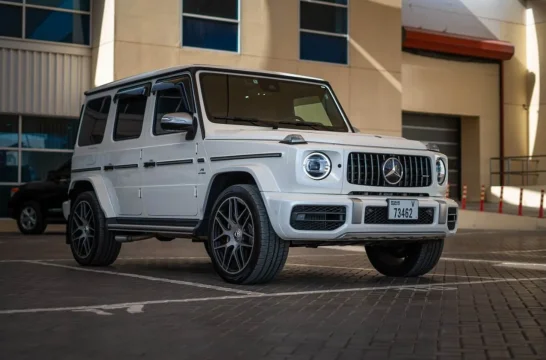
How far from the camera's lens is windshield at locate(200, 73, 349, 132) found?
9250 millimetres

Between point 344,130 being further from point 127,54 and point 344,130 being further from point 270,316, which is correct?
point 127,54

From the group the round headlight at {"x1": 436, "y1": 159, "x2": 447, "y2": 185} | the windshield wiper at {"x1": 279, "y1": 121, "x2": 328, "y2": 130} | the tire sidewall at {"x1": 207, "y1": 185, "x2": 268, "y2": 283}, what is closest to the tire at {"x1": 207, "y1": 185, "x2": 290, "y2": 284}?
the tire sidewall at {"x1": 207, "y1": 185, "x2": 268, "y2": 283}

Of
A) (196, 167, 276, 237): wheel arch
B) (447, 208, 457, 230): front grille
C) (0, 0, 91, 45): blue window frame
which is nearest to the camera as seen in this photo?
(196, 167, 276, 237): wheel arch

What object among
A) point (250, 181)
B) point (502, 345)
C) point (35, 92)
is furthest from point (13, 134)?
point (502, 345)

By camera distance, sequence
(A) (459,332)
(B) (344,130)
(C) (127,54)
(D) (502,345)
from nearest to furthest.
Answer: (D) (502,345) → (A) (459,332) → (B) (344,130) → (C) (127,54)

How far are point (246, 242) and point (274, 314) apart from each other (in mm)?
1872

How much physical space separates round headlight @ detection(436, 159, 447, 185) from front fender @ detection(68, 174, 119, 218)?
11.6ft

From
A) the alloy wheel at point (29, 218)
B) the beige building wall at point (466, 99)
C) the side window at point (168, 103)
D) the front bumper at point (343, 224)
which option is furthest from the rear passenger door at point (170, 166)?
the beige building wall at point (466, 99)

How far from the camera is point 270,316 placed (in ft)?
21.1

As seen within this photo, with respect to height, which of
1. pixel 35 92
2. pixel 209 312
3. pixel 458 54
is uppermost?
pixel 458 54

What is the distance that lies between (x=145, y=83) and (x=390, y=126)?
19.7m

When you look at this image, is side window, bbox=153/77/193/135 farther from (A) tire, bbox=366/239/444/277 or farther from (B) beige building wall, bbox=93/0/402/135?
(B) beige building wall, bbox=93/0/402/135

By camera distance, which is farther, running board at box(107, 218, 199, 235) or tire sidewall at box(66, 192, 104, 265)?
tire sidewall at box(66, 192, 104, 265)

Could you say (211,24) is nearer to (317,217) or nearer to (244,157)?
(244,157)
